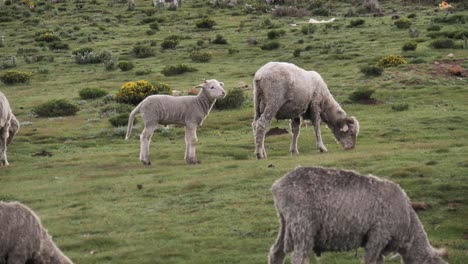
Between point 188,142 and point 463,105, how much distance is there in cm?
1333

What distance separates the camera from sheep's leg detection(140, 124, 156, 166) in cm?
2367

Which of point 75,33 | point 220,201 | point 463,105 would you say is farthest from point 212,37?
point 220,201

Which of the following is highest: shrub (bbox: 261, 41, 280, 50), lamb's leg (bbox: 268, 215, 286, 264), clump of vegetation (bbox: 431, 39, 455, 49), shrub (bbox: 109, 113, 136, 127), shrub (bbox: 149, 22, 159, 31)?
lamb's leg (bbox: 268, 215, 286, 264)

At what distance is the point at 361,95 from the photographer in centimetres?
3419

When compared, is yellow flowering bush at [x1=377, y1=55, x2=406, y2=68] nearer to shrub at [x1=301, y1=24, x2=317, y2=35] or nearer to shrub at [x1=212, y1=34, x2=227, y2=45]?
shrub at [x1=301, y1=24, x2=317, y2=35]

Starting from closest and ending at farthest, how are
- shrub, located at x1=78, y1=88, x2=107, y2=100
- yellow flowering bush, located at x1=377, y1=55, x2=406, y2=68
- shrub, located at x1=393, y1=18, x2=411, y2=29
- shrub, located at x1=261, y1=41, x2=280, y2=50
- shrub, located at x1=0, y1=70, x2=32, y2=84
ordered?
shrub, located at x1=78, y1=88, x2=107, y2=100, yellow flowering bush, located at x1=377, y1=55, x2=406, y2=68, shrub, located at x1=0, y1=70, x2=32, y2=84, shrub, located at x1=261, y1=41, x2=280, y2=50, shrub, located at x1=393, y1=18, x2=411, y2=29

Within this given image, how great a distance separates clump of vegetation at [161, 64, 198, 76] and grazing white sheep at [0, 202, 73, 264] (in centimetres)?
3136

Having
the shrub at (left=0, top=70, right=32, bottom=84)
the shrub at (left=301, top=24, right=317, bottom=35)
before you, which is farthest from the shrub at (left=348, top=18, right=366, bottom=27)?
the shrub at (left=0, top=70, right=32, bottom=84)

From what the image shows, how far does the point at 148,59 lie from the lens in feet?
165

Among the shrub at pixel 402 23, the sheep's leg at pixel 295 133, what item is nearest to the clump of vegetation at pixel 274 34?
the shrub at pixel 402 23

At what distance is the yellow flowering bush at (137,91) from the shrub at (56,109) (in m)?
2.26

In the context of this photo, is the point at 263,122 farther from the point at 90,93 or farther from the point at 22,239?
the point at 90,93

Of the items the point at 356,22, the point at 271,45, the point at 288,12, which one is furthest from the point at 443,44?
the point at 288,12

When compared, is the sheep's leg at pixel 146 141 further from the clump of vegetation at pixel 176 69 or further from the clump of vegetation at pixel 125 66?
the clump of vegetation at pixel 125 66
